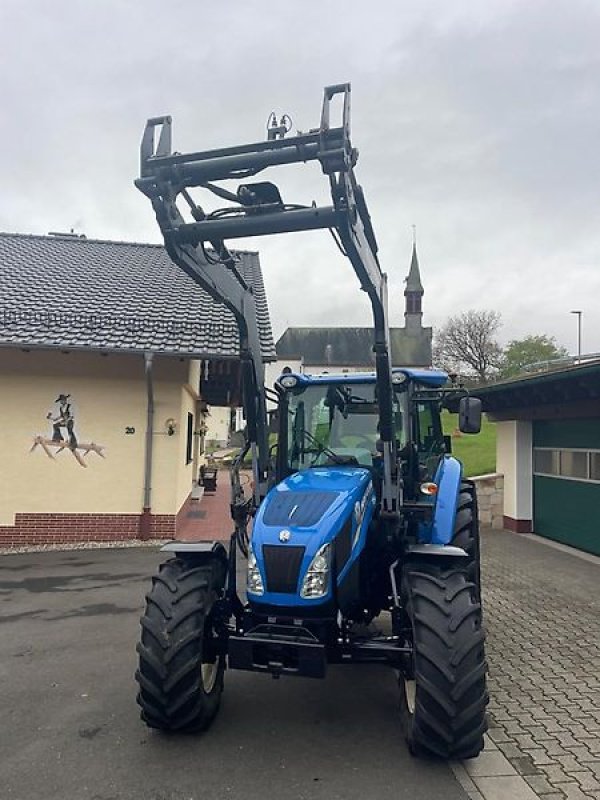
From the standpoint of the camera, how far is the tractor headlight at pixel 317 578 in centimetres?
365

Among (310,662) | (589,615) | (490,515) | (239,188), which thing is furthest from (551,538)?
(239,188)

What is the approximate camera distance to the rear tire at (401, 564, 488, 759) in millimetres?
3367

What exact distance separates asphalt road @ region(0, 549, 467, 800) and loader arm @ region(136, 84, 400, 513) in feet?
4.76

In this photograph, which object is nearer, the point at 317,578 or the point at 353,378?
the point at 317,578

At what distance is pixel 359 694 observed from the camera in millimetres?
4594

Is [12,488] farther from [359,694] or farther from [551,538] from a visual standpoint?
[551,538]

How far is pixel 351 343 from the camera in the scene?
70.4 metres

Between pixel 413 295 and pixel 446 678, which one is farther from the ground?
pixel 413 295

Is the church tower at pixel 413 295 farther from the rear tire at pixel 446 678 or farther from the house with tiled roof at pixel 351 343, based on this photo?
the rear tire at pixel 446 678

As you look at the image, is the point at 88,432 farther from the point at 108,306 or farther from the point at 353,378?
the point at 353,378

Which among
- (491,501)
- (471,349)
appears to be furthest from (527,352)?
(491,501)

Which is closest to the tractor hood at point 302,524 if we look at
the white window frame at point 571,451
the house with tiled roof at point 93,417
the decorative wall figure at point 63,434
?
the house with tiled roof at point 93,417

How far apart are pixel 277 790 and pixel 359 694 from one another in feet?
4.66

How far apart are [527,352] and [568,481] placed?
131ft
